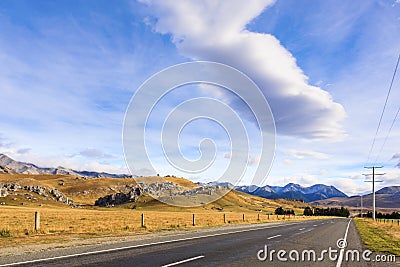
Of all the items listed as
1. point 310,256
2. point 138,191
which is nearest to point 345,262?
point 310,256

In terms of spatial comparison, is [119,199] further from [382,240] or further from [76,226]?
[382,240]

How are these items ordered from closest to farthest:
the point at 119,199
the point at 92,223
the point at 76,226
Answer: the point at 76,226
the point at 92,223
the point at 119,199

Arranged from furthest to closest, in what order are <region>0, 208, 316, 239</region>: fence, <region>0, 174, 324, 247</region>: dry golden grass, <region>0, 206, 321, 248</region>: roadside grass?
<region>0, 208, 316, 239</region>: fence → <region>0, 174, 324, 247</region>: dry golden grass → <region>0, 206, 321, 248</region>: roadside grass

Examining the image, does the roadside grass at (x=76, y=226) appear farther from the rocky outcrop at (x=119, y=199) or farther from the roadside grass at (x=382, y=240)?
the rocky outcrop at (x=119, y=199)

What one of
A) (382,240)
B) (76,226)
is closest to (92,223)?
(76,226)

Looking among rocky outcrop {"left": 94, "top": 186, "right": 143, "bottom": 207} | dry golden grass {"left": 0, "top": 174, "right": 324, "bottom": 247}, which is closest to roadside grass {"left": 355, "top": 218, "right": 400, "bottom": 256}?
dry golden grass {"left": 0, "top": 174, "right": 324, "bottom": 247}

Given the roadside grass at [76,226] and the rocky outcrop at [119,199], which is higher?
the roadside grass at [76,226]

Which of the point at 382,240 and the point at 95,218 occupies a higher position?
the point at 382,240

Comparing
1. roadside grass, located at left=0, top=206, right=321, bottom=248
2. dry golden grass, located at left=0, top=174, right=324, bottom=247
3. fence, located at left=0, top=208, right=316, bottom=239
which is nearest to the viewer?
roadside grass, located at left=0, top=206, right=321, bottom=248

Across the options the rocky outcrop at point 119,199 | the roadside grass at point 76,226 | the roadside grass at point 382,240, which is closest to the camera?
the roadside grass at point 382,240

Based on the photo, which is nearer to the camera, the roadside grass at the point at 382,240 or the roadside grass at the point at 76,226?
the roadside grass at the point at 382,240

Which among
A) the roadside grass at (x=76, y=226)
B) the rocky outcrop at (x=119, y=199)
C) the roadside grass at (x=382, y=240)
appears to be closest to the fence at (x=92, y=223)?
the roadside grass at (x=76, y=226)

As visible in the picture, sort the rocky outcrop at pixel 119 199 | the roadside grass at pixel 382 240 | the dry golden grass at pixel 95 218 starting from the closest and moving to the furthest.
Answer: the roadside grass at pixel 382 240 → the dry golden grass at pixel 95 218 → the rocky outcrop at pixel 119 199

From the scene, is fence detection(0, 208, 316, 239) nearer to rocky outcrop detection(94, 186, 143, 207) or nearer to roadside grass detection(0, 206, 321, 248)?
roadside grass detection(0, 206, 321, 248)
